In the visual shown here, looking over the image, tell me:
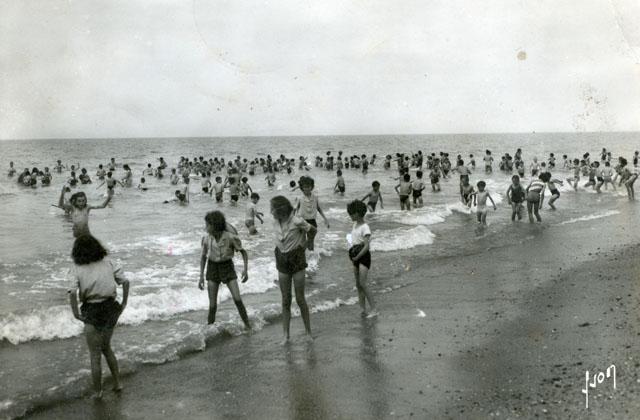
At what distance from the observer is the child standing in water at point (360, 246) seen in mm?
7793

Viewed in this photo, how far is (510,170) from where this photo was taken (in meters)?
43.2

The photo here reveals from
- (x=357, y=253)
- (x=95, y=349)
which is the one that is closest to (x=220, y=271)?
(x=357, y=253)

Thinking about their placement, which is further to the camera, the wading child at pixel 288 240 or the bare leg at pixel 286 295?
the bare leg at pixel 286 295

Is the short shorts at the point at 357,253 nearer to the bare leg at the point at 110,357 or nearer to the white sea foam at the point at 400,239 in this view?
the bare leg at the point at 110,357

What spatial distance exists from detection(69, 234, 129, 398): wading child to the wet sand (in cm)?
56

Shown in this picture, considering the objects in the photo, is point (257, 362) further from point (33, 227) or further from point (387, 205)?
point (387, 205)

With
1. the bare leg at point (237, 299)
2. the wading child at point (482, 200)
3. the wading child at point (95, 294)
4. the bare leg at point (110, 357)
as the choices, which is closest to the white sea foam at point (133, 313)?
the bare leg at point (237, 299)

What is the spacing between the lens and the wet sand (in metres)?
5.07

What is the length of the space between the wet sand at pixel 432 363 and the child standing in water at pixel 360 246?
1.41ft

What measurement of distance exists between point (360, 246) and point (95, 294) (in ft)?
12.3

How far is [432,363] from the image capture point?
20.0 feet

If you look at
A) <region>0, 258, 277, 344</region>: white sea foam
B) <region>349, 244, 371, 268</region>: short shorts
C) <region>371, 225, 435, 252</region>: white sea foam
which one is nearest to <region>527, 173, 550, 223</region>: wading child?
<region>371, 225, 435, 252</region>: white sea foam

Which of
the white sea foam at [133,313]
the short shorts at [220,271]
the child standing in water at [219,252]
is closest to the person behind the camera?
the child standing in water at [219,252]

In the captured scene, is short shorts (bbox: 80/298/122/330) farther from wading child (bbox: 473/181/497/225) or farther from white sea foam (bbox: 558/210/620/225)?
white sea foam (bbox: 558/210/620/225)
